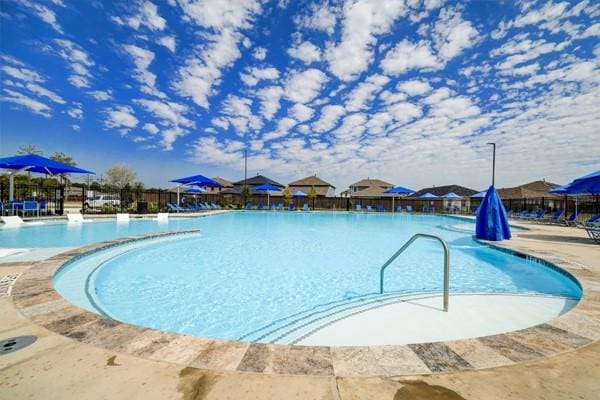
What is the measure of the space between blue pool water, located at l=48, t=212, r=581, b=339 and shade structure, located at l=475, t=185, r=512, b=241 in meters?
0.58

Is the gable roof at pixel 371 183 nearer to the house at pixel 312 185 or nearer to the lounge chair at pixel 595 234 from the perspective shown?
the house at pixel 312 185

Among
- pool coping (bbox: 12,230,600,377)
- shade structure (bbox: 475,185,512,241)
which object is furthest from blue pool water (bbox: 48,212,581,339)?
pool coping (bbox: 12,230,600,377)

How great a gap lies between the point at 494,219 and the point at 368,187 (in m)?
36.6

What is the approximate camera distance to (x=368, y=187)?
4434 centimetres

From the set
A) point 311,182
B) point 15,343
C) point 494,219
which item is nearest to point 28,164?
point 15,343

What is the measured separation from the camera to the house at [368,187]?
42475 millimetres

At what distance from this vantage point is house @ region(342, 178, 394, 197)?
139ft

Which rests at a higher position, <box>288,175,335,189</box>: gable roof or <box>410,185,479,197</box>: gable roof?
<box>288,175,335,189</box>: gable roof

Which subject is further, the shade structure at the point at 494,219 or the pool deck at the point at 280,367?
the shade structure at the point at 494,219

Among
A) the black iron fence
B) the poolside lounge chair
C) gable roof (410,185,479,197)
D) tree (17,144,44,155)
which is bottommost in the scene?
the poolside lounge chair

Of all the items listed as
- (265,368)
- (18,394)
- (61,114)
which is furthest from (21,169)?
(265,368)

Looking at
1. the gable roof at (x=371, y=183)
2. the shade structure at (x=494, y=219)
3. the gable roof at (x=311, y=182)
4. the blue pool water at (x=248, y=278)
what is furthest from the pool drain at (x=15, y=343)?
the gable roof at (x=371, y=183)

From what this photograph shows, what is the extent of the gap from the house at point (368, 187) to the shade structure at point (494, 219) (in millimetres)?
33521

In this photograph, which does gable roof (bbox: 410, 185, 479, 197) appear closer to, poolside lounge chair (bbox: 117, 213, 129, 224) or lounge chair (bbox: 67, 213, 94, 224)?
poolside lounge chair (bbox: 117, 213, 129, 224)
